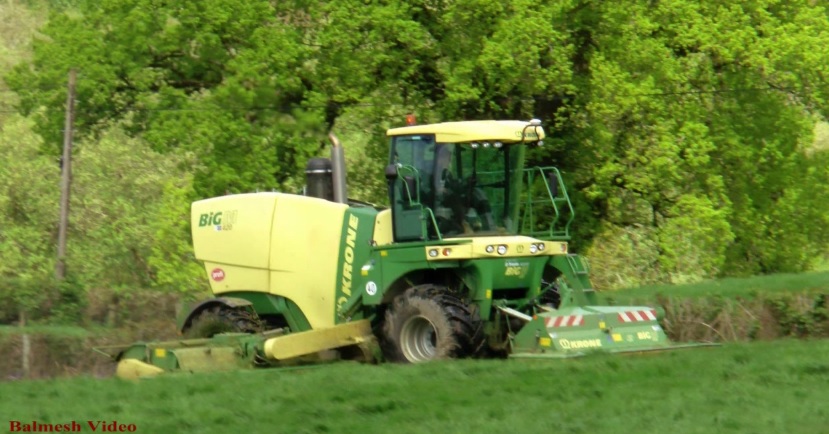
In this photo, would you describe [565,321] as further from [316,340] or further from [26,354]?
[26,354]

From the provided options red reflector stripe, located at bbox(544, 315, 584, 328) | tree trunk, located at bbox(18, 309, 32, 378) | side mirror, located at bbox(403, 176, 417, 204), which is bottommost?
tree trunk, located at bbox(18, 309, 32, 378)

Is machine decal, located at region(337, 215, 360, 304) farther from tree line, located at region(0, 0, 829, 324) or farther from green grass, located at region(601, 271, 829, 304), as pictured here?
tree line, located at region(0, 0, 829, 324)

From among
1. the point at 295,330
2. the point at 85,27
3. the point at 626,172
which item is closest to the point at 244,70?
the point at 85,27

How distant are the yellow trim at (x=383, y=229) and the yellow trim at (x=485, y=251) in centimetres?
79

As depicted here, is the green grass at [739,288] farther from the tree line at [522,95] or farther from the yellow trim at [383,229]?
the yellow trim at [383,229]

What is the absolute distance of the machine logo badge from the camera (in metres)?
17.8

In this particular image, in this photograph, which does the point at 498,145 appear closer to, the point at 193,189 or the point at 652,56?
the point at 652,56

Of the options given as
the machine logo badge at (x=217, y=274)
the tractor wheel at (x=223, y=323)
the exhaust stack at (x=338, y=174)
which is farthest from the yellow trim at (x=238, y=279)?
the exhaust stack at (x=338, y=174)

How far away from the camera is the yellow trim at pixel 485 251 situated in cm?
1516

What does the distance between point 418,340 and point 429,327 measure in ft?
0.80

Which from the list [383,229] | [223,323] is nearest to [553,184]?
[383,229]

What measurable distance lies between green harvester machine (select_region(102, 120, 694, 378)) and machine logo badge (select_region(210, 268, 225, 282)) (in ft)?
1.32

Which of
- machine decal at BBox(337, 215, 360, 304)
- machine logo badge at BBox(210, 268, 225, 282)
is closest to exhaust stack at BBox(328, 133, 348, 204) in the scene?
machine decal at BBox(337, 215, 360, 304)

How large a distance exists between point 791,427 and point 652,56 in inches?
762
